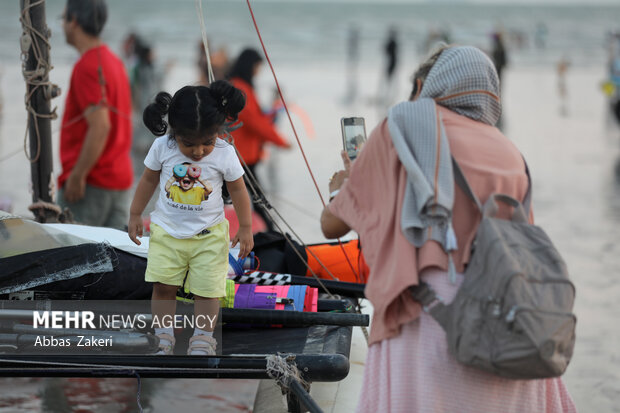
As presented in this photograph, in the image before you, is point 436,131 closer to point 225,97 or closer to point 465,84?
point 465,84

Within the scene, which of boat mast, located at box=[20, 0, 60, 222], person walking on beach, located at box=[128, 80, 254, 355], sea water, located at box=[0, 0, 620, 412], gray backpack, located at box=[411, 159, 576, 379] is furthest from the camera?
sea water, located at box=[0, 0, 620, 412]

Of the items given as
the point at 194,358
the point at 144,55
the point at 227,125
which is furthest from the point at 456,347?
the point at 144,55

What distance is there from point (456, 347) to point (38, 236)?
6.79ft

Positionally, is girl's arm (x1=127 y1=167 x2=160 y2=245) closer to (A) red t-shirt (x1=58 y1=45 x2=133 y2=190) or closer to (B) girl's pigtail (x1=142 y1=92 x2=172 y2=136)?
(B) girl's pigtail (x1=142 y1=92 x2=172 y2=136)

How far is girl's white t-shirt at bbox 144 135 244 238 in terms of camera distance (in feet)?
9.41

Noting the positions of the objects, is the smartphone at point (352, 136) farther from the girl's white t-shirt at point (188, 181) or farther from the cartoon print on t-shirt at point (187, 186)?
the cartoon print on t-shirt at point (187, 186)

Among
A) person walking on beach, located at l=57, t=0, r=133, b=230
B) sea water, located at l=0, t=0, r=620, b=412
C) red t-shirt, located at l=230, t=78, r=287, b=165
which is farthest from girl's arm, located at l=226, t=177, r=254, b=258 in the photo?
red t-shirt, located at l=230, t=78, r=287, b=165

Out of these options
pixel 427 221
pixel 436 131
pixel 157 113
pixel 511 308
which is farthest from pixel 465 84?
pixel 157 113

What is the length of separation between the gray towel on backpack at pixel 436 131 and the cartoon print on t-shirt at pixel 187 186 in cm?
88

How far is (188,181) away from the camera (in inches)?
113

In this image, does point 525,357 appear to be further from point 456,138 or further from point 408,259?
point 456,138

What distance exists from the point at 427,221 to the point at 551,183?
865 centimetres

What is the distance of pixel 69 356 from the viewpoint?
2.93 meters

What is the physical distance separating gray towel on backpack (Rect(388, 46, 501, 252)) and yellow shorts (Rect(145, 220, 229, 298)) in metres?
0.99
